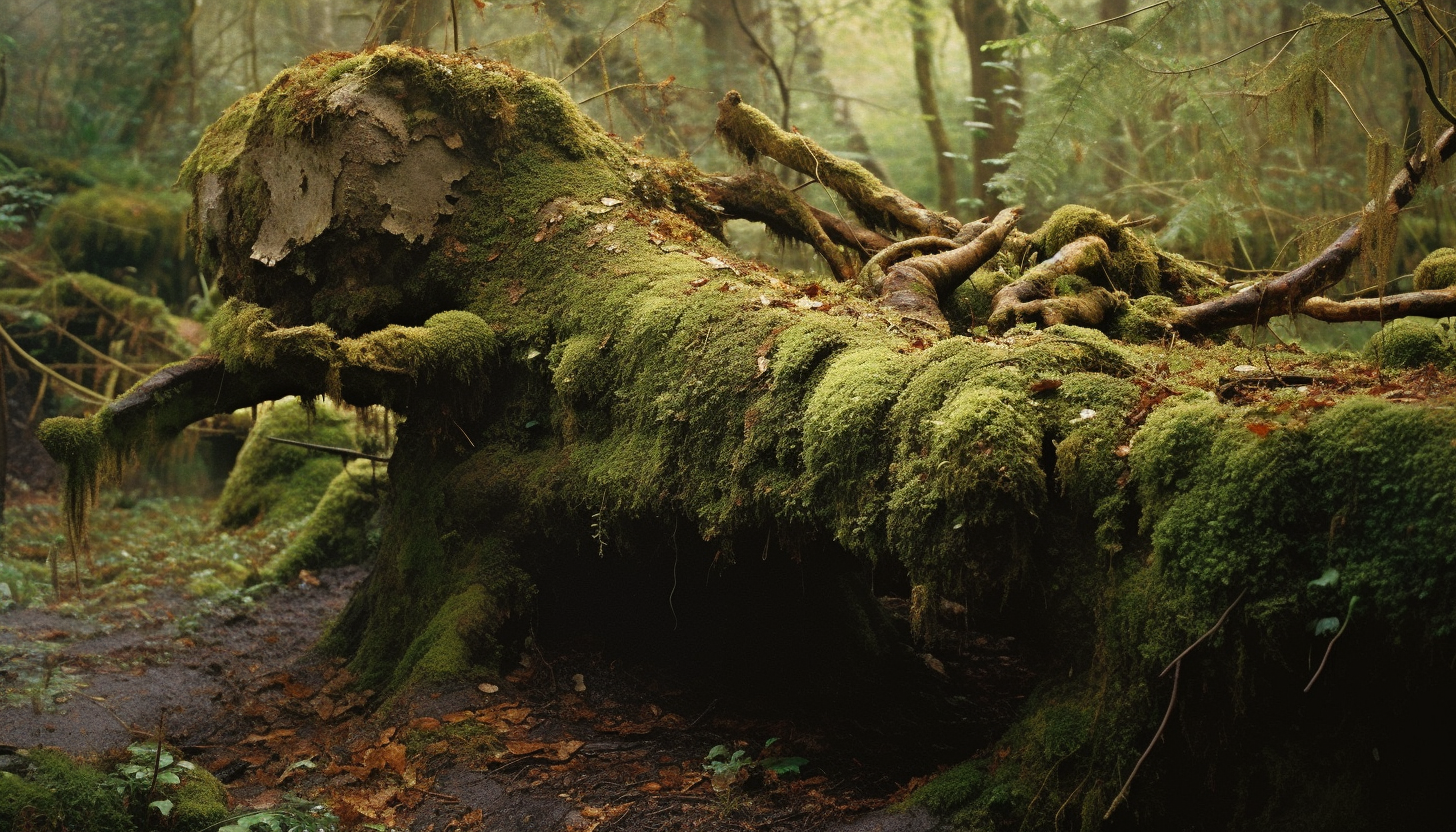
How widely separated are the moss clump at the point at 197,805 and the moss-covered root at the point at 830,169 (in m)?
5.38

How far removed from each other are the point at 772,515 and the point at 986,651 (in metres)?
2.47

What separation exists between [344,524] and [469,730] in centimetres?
577

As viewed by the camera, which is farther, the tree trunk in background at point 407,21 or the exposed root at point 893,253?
the tree trunk in background at point 407,21

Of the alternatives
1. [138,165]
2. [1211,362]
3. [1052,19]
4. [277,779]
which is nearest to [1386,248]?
[1211,362]

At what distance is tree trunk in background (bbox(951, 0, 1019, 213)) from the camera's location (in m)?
12.2

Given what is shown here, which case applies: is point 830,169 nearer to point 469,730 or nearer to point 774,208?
point 774,208

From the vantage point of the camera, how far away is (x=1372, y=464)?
288 cm

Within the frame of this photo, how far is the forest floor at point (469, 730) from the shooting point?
4.57 metres

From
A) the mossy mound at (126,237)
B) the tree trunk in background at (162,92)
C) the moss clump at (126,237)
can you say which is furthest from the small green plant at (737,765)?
the tree trunk in background at (162,92)

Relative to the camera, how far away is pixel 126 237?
14227 millimetres

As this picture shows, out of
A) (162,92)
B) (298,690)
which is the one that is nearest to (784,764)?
(298,690)

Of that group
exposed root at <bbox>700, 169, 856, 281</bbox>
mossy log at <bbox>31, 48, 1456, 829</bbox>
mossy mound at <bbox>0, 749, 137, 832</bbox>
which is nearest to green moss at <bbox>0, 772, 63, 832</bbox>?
mossy mound at <bbox>0, 749, 137, 832</bbox>

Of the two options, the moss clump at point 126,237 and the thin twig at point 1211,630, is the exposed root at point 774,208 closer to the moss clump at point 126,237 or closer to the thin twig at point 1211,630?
the thin twig at point 1211,630

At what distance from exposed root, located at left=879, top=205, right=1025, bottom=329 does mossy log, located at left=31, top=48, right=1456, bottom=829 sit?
7.8 inches
